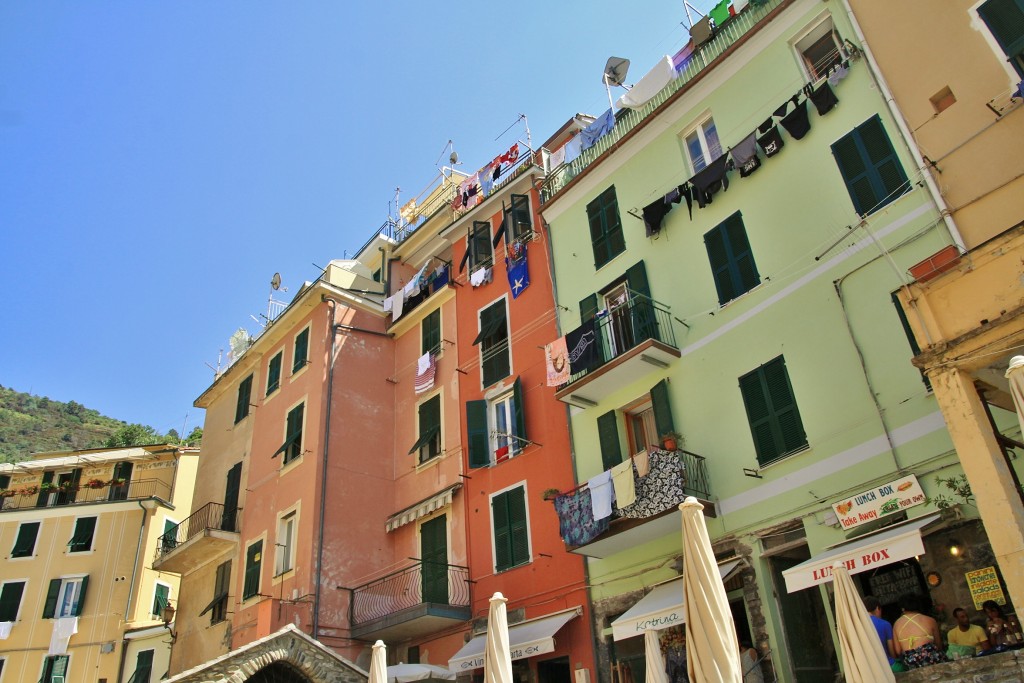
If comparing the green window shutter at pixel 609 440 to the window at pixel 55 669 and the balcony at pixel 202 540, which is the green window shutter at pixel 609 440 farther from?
the window at pixel 55 669

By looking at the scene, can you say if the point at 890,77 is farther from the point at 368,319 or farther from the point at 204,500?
the point at 204,500

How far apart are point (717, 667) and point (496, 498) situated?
10.1 m

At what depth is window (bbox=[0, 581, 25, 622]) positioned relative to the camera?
100.0ft

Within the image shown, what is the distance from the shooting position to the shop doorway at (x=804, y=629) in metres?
12.1

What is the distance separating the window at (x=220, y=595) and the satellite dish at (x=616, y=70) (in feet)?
55.2

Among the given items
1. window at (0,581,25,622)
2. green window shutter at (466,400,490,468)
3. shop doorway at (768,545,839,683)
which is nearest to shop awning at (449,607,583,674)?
green window shutter at (466,400,490,468)

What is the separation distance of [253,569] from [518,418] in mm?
8698

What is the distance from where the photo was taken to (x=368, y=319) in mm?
23953

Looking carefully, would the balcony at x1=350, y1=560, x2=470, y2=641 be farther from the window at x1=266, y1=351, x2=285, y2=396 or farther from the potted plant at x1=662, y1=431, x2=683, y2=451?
the window at x1=266, y1=351, x2=285, y2=396

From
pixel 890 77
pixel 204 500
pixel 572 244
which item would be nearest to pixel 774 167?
pixel 890 77

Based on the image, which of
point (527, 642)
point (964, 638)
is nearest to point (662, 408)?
point (527, 642)

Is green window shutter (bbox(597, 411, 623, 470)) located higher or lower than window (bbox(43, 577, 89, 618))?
lower

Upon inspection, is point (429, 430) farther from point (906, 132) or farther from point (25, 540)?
point (25, 540)

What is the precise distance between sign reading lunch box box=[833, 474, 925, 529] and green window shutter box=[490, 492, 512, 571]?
25.4ft
